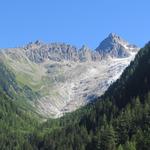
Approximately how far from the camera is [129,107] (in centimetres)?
18312

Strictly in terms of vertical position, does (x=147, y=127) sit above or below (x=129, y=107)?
below

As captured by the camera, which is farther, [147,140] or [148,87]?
[148,87]

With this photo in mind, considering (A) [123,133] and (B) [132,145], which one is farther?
(A) [123,133]

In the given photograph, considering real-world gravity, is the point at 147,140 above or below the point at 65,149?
below

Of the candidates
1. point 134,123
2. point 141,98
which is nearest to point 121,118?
point 134,123

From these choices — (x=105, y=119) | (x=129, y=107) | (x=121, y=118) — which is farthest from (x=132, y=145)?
(x=105, y=119)

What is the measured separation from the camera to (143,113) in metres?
165

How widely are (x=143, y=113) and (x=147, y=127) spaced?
9.24 m

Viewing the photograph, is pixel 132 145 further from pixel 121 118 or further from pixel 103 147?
pixel 121 118

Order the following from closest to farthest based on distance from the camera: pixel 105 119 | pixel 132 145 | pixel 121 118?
pixel 132 145
pixel 121 118
pixel 105 119

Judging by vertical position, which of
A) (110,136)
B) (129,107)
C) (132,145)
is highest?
(129,107)

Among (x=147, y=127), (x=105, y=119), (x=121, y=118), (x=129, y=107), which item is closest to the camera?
(x=147, y=127)

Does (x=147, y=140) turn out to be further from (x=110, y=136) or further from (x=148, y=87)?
(x=148, y=87)

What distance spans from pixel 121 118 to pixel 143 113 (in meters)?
8.68
